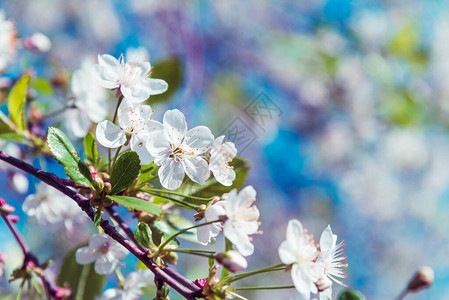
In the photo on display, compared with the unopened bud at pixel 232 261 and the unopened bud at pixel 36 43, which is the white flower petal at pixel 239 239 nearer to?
the unopened bud at pixel 232 261

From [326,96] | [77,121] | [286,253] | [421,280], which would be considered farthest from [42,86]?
[326,96]

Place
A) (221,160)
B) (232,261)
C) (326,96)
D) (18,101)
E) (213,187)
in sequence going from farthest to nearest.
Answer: (326,96)
(18,101)
(213,187)
(221,160)
(232,261)

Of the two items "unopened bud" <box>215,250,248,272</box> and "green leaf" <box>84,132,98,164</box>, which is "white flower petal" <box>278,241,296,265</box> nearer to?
"unopened bud" <box>215,250,248,272</box>

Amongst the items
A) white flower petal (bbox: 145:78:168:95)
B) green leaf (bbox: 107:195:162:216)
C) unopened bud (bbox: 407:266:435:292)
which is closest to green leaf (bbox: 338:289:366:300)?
unopened bud (bbox: 407:266:435:292)

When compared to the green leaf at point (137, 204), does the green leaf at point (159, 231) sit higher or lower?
higher

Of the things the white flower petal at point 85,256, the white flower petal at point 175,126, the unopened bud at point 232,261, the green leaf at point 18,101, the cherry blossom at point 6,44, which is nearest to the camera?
the unopened bud at point 232,261

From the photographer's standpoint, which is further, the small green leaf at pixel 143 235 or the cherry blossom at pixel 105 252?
the cherry blossom at pixel 105 252

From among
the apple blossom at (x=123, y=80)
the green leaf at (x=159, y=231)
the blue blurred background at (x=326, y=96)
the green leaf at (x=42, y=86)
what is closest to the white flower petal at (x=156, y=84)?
the apple blossom at (x=123, y=80)

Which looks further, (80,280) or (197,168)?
(80,280)

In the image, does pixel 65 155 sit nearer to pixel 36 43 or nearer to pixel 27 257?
pixel 27 257
